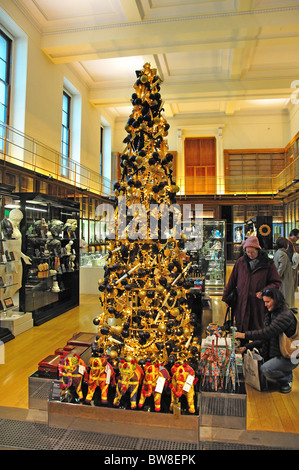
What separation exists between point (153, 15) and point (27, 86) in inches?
143

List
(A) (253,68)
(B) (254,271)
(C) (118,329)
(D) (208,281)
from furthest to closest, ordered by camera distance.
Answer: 1. (A) (253,68)
2. (D) (208,281)
3. (B) (254,271)
4. (C) (118,329)

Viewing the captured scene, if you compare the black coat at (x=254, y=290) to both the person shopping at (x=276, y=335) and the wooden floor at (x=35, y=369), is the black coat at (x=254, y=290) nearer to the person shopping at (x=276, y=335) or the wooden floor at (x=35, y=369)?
the person shopping at (x=276, y=335)

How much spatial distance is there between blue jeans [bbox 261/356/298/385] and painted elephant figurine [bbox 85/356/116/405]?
4.91ft

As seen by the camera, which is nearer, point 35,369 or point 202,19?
point 35,369

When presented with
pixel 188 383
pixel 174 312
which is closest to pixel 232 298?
pixel 174 312

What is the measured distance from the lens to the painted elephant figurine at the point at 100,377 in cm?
220

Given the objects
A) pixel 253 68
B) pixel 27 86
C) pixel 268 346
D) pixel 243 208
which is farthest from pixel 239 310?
pixel 243 208

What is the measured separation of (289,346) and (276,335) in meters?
0.15

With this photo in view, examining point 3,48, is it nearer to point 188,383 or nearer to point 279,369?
point 188,383

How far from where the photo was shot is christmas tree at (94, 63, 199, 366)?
2.46 meters

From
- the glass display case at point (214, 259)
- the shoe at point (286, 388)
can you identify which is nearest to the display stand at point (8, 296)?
the shoe at point (286, 388)

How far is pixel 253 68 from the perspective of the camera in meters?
10.7

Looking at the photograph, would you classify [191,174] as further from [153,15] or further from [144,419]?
[144,419]

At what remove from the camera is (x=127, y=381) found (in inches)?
85.8
